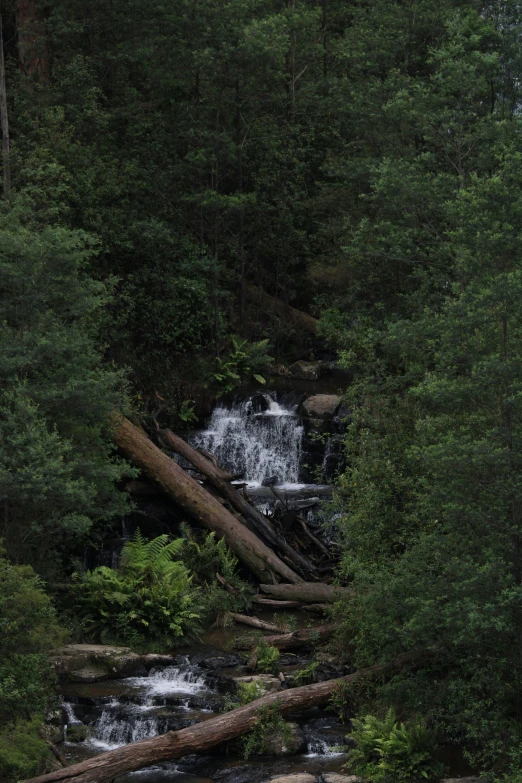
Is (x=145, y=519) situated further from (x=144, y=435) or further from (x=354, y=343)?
(x=354, y=343)

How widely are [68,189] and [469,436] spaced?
15.8 m

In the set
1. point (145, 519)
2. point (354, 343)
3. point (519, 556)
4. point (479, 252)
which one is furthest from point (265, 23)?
point (519, 556)

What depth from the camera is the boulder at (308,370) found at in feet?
106

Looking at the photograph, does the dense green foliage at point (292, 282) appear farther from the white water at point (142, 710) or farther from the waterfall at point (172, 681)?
the white water at point (142, 710)

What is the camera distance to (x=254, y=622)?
764 inches

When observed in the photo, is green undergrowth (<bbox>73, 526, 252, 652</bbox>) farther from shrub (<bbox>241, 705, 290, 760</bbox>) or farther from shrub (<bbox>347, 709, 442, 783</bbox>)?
shrub (<bbox>347, 709, 442, 783</bbox>)

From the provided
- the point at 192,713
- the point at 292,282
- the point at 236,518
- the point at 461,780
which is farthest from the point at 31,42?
the point at 461,780

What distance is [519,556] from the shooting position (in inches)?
535

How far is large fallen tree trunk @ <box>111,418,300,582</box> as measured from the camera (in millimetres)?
21312

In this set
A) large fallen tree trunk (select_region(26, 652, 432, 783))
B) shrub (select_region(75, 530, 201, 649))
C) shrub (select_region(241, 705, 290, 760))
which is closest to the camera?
large fallen tree trunk (select_region(26, 652, 432, 783))

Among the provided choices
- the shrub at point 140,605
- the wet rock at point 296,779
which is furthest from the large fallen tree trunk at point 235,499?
the wet rock at point 296,779

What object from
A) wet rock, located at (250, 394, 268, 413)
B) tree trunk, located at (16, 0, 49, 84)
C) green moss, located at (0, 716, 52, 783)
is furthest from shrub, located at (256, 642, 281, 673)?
tree trunk, located at (16, 0, 49, 84)

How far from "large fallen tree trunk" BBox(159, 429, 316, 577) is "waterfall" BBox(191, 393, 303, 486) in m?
2.93

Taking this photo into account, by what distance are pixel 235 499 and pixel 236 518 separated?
24.7 inches
